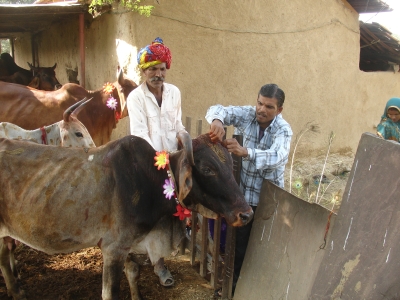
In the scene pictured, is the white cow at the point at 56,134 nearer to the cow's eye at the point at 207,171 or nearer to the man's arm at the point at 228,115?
the man's arm at the point at 228,115

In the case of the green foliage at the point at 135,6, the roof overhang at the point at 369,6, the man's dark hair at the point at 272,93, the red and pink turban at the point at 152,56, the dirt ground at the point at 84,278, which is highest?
the roof overhang at the point at 369,6

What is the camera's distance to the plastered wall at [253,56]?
5.43m

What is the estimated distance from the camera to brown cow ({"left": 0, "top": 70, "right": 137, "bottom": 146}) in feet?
15.5

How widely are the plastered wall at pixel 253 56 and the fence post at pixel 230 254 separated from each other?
2.65 metres

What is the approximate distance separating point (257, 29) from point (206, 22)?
1146 millimetres

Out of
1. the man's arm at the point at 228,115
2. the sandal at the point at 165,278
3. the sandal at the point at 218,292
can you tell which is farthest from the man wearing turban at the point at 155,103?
the sandal at the point at 218,292

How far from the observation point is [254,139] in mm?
3117

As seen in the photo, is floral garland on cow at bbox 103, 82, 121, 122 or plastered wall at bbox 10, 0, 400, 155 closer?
floral garland on cow at bbox 103, 82, 121, 122

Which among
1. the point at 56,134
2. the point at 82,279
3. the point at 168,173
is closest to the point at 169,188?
the point at 168,173

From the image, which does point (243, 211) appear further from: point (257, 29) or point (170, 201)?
point (257, 29)

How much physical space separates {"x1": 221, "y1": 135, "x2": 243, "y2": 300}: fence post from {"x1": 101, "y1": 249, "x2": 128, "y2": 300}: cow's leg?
0.93 metres

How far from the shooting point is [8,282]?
326 centimetres

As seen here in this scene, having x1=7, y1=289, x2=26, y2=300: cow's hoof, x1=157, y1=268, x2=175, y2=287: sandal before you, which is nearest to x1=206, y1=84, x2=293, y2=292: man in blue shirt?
x1=157, y1=268, x2=175, y2=287: sandal

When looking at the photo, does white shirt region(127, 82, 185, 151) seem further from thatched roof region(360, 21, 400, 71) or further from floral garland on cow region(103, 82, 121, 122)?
thatched roof region(360, 21, 400, 71)
